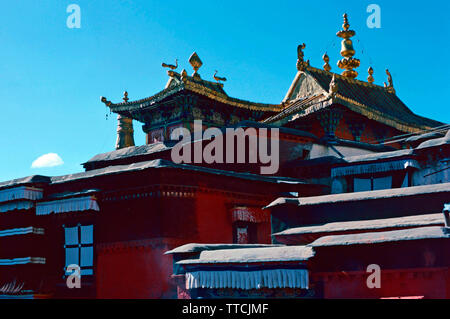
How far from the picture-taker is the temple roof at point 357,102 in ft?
86.7

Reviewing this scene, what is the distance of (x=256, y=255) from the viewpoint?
1400cm

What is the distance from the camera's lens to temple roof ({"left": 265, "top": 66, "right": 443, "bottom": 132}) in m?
26.4

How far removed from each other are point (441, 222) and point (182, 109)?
14.4 metres

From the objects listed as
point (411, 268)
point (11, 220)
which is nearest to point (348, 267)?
point (411, 268)

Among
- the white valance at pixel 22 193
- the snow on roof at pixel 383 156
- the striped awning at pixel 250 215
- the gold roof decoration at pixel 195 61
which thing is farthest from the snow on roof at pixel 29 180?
the snow on roof at pixel 383 156

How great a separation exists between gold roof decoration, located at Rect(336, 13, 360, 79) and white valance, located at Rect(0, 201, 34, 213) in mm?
18554

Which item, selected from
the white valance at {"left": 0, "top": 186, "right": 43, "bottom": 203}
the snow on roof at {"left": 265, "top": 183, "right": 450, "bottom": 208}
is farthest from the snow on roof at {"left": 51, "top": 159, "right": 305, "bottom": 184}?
the snow on roof at {"left": 265, "top": 183, "right": 450, "bottom": 208}

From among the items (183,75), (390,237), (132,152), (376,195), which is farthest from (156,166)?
(183,75)

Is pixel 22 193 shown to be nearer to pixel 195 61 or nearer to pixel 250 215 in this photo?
pixel 250 215

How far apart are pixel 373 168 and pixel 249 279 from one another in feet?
28.8

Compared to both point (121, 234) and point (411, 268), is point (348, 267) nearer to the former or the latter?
point (411, 268)

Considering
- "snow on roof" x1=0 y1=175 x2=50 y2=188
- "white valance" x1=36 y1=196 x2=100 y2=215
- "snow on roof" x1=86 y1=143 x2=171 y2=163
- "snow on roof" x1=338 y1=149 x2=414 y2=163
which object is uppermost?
"snow on roof" x1=86 y1=143 x2=171 y2=163

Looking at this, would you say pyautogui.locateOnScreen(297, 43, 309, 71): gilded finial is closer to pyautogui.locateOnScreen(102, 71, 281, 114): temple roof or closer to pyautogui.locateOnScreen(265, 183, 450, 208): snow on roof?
pyautogui.locateOnScreen(102, 71, 281, 114): temple roof

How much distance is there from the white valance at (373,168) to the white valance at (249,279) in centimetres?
848
